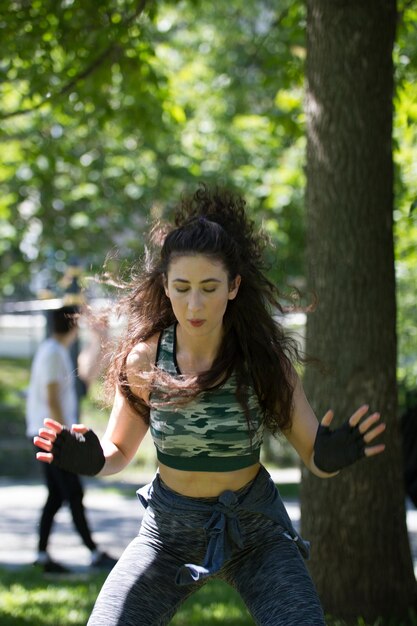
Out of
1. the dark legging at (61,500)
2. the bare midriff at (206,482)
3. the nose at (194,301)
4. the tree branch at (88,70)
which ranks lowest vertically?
the dark legging at (61,500)

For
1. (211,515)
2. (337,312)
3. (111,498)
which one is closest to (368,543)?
(337,312)

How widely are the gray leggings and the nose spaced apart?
645mm

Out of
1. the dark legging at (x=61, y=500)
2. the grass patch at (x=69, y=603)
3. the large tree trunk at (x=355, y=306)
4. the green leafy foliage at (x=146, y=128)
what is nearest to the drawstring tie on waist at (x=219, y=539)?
the green leafy foliage at (x=146, y=128)

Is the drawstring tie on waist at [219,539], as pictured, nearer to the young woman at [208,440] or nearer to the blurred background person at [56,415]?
the young woman at [208,440]

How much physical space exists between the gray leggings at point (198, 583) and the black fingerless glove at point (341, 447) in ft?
0.96

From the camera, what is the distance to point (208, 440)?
367 centimetres

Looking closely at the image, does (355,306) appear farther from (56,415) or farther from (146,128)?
(146,128)

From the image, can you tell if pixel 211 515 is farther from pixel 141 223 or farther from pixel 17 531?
pixel 141 223

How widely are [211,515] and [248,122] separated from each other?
9693mm

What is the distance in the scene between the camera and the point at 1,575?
763 cm

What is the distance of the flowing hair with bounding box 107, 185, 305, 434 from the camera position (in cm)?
377

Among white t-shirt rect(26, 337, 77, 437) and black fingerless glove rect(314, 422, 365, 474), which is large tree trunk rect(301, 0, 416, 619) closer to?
black fingerless glove rect(314, 422, 365, 474)

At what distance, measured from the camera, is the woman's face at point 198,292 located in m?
3.69

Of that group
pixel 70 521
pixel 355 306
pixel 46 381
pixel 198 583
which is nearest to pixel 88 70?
pixel 46 381
